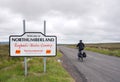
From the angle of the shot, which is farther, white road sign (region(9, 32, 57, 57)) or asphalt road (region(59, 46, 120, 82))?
asphalt road (region(59, 46, 120, 82))

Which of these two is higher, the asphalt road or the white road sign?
the white road sign

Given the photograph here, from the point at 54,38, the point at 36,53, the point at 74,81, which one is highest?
the point at 54,38

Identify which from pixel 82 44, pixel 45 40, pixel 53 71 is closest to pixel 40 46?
pixel 45 40

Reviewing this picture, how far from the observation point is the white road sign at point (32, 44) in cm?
→ 1147

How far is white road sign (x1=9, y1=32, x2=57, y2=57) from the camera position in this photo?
11.5 m

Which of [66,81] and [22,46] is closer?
[66,81]

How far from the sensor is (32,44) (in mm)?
11562

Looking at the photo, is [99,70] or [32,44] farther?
[99,70]

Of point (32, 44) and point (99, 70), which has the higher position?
point (32, 44)

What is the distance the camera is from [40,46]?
11602 millimetres

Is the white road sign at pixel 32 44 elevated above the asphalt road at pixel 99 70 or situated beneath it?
elevated above

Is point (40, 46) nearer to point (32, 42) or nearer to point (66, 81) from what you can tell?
point (32, 42)

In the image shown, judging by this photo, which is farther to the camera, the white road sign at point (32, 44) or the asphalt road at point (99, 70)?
the asphalt road at point (99, 70)

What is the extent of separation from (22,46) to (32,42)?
517 millimetres
